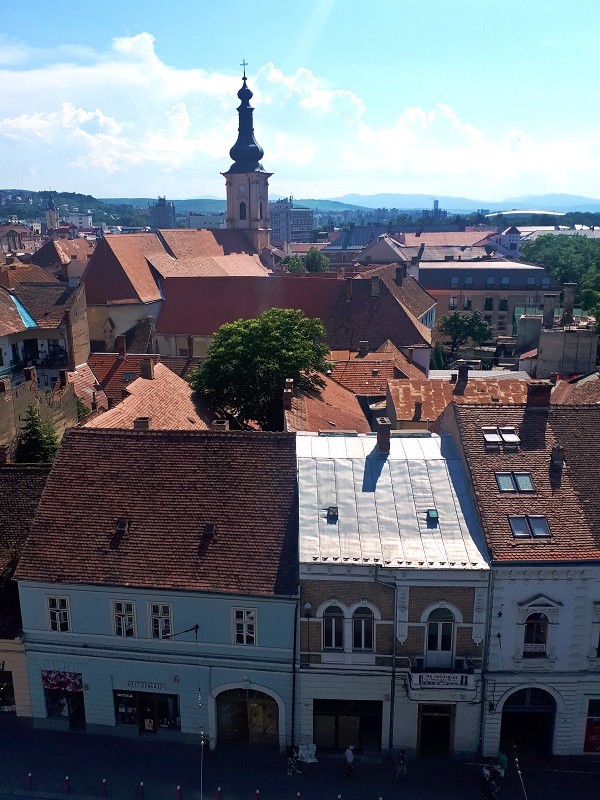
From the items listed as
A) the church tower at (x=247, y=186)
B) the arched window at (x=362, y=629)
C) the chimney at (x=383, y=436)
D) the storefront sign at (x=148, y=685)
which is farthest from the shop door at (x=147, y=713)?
the church tower at (x=247, y=186)

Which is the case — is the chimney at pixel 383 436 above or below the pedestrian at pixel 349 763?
above

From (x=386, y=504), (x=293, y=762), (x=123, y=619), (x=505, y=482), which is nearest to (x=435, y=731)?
(x=293, y=762)

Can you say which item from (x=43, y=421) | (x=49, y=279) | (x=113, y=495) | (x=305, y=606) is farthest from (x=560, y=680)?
(x=49, y=279)

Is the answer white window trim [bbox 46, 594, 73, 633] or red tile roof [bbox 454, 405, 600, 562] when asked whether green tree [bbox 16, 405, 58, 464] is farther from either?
red tile roof [bbox 454, 405, 600, 562]

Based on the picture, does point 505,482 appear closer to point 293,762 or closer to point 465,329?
point 293,762

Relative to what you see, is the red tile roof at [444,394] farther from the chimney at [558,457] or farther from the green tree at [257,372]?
the chimney at [558,457]

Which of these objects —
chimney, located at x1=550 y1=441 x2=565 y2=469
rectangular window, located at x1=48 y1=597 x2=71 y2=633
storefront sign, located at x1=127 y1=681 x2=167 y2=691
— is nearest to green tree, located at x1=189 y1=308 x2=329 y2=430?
chimney, located at x1=550 y1=441 x2=565 y2=469
